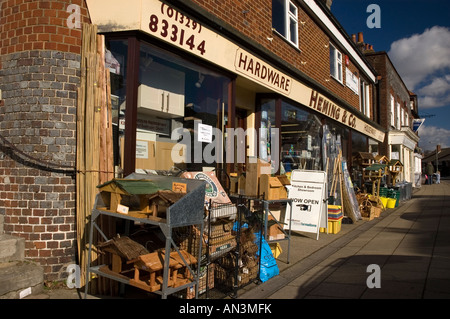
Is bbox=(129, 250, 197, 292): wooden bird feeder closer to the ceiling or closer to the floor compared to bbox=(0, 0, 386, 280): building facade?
closer to the floor

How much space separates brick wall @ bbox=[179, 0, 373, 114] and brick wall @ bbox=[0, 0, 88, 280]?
78.7 inches

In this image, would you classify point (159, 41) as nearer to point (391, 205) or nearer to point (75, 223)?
point (75, 223)

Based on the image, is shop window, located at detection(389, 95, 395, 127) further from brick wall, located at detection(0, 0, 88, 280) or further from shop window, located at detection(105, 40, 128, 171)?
Result: brick wall, located at detection(0, 0, 88, 280)

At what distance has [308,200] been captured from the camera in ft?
24.0

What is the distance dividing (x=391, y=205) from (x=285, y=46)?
25.7ft

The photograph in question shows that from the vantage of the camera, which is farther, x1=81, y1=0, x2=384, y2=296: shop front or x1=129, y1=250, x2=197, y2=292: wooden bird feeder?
x1=81, y1=0, x2=384, y2=296: shop front

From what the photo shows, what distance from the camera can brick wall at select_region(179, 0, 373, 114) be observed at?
21.8 feet

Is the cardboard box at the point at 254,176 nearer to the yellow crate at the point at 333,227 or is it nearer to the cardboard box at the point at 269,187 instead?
the cardboard box at the point at 269,187

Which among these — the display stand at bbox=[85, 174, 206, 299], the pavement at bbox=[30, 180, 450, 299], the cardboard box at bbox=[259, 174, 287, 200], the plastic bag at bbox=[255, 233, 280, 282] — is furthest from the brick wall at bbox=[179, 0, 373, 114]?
the pavement at bbox=[30, 180, 450, 299]

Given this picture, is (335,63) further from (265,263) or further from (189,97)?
(265,263)

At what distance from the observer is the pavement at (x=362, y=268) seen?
13.5ft

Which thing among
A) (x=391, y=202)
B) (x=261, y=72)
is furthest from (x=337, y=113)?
(x=261, y=72)

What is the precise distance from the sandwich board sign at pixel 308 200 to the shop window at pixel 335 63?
19.3 ft

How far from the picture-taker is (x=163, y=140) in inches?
223
